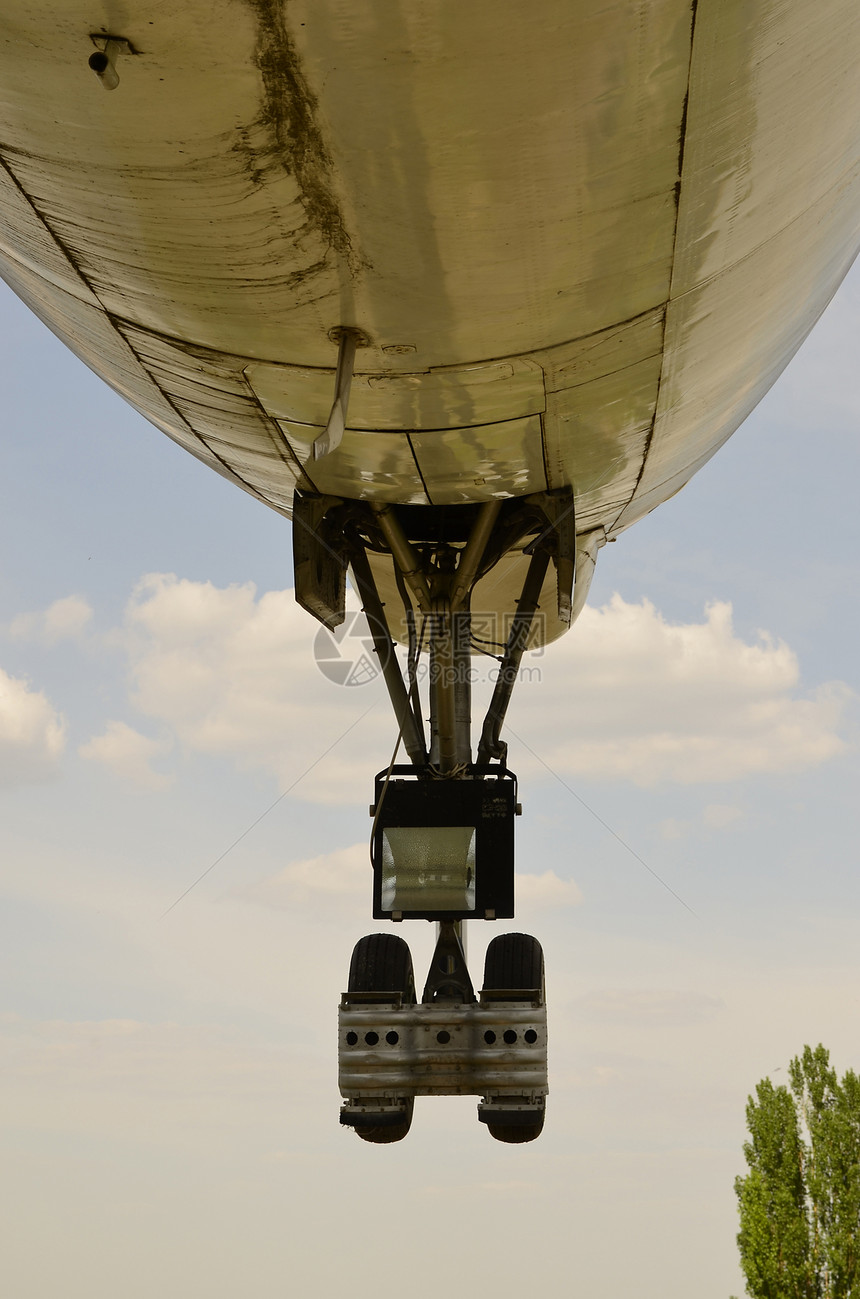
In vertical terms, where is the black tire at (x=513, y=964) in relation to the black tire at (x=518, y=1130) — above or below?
above

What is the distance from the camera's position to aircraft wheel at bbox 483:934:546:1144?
637cm

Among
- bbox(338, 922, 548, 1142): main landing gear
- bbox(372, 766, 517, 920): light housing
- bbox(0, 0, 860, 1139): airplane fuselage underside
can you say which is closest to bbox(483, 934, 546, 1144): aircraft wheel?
bbox(338, 922, 548, 1142): main landing gear

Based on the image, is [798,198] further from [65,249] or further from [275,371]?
[65,249]

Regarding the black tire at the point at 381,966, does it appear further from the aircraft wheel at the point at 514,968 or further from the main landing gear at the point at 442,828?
the aircraft wheel at the point at 514,968

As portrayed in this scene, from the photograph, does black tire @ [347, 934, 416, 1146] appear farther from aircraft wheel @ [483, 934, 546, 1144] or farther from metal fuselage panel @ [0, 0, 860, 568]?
metal fuselage panel @ [0, 0, 860, 568]

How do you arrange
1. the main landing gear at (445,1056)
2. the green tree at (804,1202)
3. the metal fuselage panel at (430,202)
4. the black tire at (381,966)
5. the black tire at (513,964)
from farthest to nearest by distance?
the green tree at (804,1202) → the black tire at (381,966) → the black tire at (513,964) → the main landing gear at (445,1056) → the metal fuselage panel at (430,202)

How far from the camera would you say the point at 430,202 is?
142 inches

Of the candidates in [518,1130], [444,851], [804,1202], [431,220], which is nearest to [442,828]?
[444,851]

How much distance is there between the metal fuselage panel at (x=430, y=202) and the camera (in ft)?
10.1

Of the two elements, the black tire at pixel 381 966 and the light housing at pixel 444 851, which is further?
the black tire at pixel 381 966

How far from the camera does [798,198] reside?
438cm

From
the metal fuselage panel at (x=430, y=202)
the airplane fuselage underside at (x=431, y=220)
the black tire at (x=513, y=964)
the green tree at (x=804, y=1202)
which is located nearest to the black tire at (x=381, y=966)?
the black tire at (x=513, y=964)

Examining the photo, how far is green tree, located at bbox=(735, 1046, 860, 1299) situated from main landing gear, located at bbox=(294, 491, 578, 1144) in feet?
86.7

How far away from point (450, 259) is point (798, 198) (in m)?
1.39
